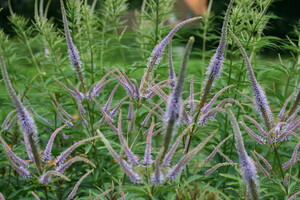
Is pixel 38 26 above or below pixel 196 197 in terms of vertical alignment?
above

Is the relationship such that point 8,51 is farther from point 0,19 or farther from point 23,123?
point 0,19

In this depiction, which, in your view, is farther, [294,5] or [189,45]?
[294,5]

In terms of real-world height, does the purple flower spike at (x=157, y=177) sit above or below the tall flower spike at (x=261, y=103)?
below

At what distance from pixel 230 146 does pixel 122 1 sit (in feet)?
6.82

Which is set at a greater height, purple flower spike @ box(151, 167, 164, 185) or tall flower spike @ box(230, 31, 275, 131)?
tall flower spike @ box(230, 31, 275, 131)

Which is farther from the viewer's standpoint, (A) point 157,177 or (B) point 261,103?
(B) point 261,103

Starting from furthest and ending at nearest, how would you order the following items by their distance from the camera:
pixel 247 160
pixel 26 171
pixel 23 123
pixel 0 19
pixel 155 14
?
pixel 0 19, pixel 155 14, pixel 26 171, pixel 23 123, pixel 247 160

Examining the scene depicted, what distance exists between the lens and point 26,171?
2779 millimetres

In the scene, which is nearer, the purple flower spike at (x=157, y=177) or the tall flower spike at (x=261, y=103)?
the purple flower spike at (x=157, y=177)

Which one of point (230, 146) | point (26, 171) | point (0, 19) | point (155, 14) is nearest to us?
point (26, 171)

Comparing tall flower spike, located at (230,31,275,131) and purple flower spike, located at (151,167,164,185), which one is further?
tall flower spike, located at (230,31,275,131)

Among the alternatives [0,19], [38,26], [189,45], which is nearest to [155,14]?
[38,26]

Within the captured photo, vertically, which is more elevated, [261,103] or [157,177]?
[261,103]

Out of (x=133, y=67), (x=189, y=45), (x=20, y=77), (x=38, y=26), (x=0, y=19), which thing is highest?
(x=189, y=45)
